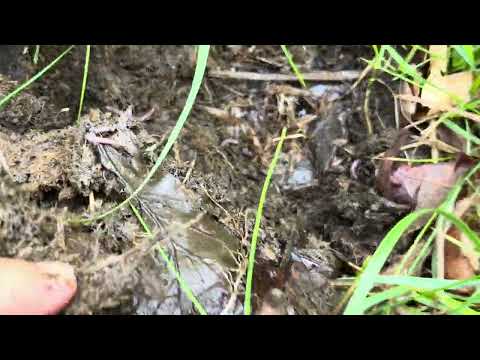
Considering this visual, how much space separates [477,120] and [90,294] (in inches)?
48.6

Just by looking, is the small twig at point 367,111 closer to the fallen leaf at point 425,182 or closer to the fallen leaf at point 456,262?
the fallen leaf at point 425,182

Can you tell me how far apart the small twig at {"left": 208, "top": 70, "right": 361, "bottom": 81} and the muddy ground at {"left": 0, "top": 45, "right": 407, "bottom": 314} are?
0.02 metres

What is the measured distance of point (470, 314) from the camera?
4.01 feet

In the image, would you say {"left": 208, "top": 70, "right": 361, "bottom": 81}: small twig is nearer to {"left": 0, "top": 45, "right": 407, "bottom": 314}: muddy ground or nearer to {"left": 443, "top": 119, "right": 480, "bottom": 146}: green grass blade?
{"left": 0, "top": 45, "right": 407, "bottom": 314}: muddy ground

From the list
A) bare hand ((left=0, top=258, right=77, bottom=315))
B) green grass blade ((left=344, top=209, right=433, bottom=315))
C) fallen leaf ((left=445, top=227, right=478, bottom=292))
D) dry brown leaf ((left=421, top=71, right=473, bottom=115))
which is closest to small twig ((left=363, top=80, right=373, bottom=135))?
dry brown leaf ((left=421, top=71, right=473, bottom=115))

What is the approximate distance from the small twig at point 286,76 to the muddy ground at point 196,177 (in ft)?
0.07

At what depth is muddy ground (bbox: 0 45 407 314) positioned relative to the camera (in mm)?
1184

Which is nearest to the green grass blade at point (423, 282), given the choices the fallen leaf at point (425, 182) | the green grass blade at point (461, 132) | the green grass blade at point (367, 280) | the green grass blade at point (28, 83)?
the green grass blade at point (367, 280)

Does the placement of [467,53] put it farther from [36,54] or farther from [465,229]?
[36,54]

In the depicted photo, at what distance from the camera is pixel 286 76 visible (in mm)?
1835

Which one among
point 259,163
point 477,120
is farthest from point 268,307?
point 477,120

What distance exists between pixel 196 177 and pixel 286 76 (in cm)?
60

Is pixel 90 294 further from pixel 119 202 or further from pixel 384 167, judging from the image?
pixel 384 167
